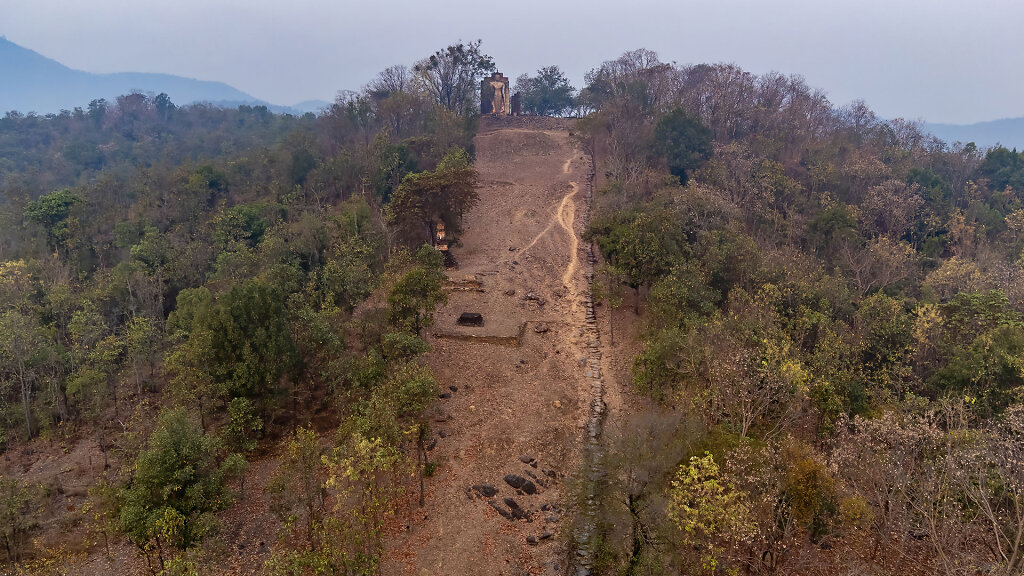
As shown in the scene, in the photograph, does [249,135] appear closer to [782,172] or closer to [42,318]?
[42,318]

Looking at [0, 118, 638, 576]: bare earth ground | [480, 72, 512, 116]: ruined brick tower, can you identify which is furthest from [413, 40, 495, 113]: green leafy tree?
[0, 118, 638, 576]: bare earth ground

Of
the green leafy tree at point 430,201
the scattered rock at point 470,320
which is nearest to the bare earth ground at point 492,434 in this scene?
the scattered rock at point 470,320

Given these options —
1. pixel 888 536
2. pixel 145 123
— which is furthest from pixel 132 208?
pixel 145 123

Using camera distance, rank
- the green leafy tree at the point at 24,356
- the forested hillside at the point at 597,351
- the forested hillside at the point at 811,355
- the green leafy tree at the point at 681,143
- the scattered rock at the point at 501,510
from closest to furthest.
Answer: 1. the forested hillside at the point at 811,355
2. the forested hillside at the point at 597,351
3. the scattered rock at the point at 501,510
4. the green leafy tree at the point at 24,356
5. the green leafy tree at the point at 681,143

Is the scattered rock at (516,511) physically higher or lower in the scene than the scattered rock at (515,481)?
lower

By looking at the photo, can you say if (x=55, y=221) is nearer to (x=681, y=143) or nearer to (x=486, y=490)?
(x=486, y=490)

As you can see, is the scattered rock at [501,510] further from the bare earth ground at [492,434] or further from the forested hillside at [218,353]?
the forested hillside at [218,353]

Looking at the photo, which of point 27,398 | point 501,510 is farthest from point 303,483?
point 27,398

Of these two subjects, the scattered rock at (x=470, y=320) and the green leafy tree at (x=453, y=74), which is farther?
the green leafy tree at (x=453, y=74)
